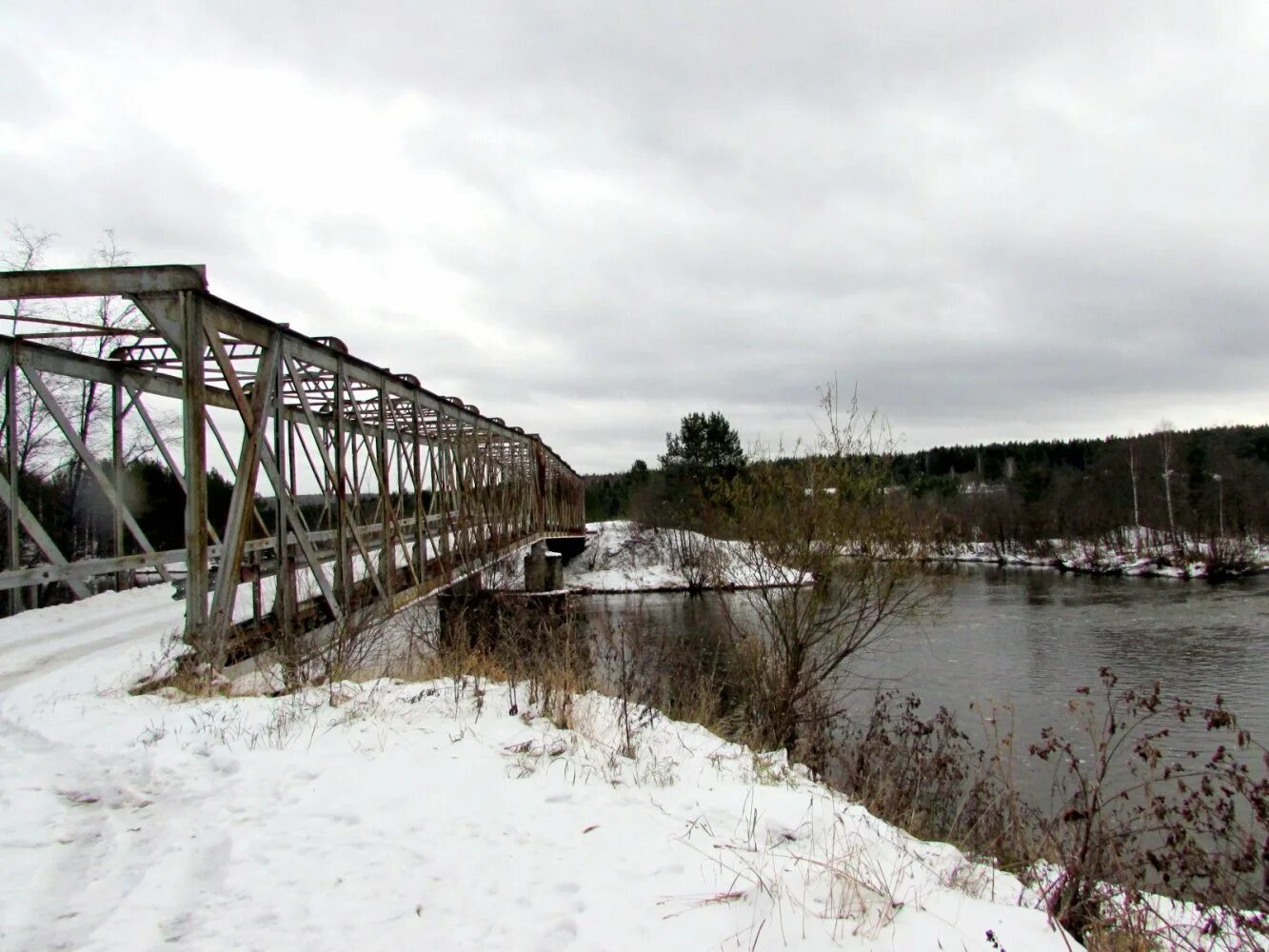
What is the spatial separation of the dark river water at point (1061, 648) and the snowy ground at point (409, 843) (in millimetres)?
3931

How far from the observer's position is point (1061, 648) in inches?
848

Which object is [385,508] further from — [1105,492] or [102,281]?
[1105,492]

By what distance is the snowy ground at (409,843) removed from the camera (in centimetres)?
344

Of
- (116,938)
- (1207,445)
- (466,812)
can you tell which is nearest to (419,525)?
(466,812)

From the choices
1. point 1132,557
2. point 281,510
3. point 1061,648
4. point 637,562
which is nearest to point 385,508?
point 281,510

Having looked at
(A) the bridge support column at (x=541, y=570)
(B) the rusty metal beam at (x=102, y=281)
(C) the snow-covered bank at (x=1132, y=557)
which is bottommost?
(C) the snow-covered bank at (x=1132, y=557)

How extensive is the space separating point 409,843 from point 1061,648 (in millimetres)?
21873

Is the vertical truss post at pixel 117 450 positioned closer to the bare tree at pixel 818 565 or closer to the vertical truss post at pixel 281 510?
the vertical truss post at pixel 281 510

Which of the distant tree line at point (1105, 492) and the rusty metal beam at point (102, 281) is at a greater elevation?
the rusty metal beam at point (102, 281)

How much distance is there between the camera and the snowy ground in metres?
3.44

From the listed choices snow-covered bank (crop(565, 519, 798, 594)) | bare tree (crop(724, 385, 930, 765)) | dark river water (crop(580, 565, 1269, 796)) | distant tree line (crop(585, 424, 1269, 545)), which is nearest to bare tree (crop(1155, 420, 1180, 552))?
distant tree line (crop(585, 424, 1269, 545))

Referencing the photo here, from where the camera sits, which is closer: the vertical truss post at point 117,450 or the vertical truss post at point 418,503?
the vertical truss post at point 117,450

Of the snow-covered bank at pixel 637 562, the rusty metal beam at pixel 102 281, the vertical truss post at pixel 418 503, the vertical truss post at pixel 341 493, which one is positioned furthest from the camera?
the snow-covered bank at pixel 637 562

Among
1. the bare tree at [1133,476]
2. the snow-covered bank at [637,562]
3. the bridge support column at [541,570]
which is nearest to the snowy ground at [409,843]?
the bridge support column at [541,570]
